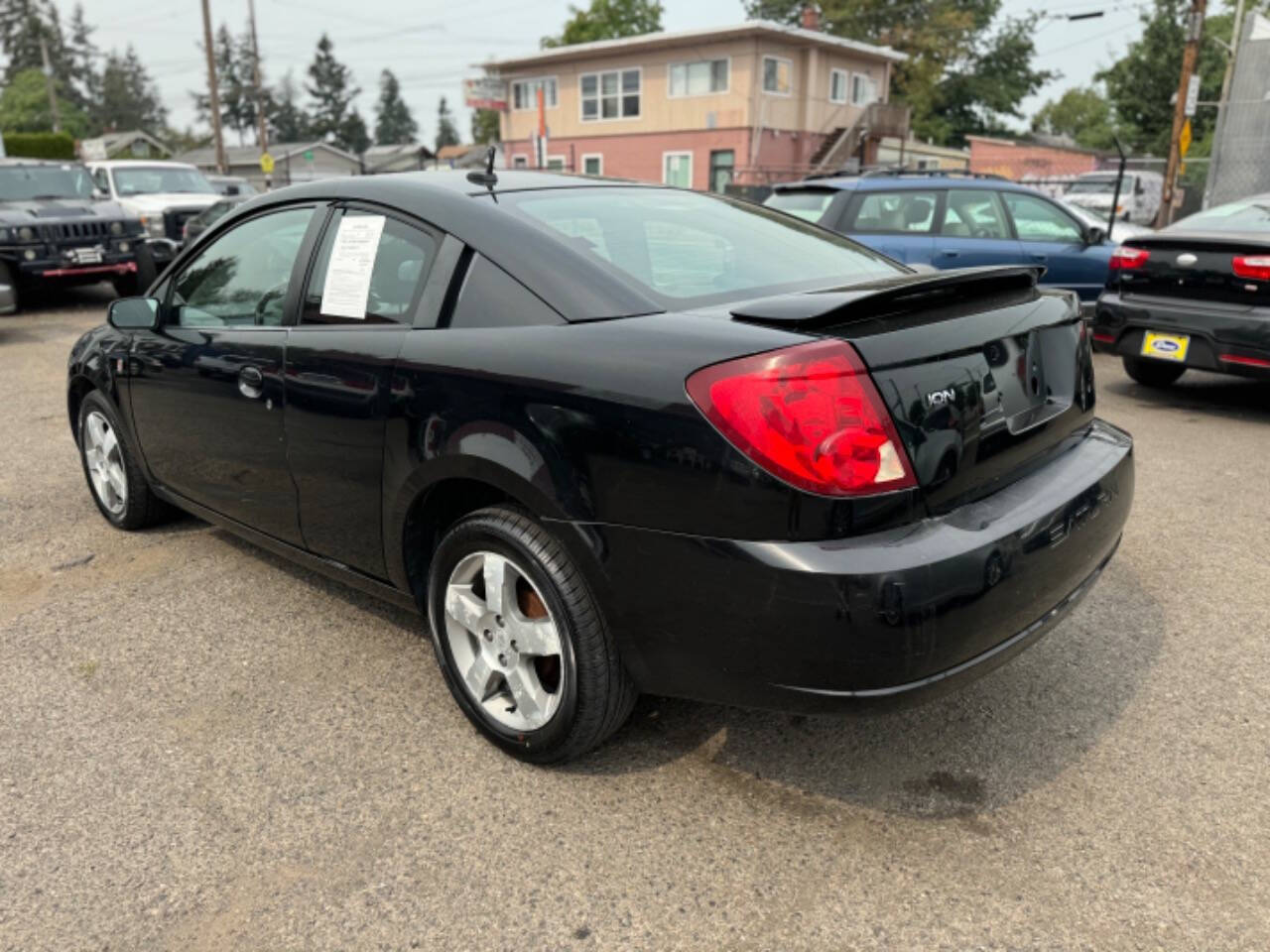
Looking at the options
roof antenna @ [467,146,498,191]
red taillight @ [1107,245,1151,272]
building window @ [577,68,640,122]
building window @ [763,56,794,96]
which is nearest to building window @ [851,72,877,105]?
building window @ [763,56,794,96]

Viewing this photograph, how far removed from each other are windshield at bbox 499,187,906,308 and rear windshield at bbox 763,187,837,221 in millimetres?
5358

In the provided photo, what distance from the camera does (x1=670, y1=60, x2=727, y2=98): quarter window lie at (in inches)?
1287

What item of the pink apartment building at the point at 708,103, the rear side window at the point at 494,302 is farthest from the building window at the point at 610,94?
the rear side window at the point at 494,302

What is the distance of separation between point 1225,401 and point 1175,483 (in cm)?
256

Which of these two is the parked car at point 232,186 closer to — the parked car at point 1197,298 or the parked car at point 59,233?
the parked car at point 59,233

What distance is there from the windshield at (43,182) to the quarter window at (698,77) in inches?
955

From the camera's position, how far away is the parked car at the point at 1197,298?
5930mm

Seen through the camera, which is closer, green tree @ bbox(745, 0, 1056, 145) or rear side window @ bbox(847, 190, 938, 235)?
rear side window @ bbox(847, 190, 938, 235)

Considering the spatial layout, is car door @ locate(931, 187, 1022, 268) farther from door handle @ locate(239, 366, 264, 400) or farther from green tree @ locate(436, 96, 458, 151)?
green tree @ locate(436, 96, 458, 151)

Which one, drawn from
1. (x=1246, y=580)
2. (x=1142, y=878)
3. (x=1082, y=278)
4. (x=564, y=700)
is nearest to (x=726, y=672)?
(x=564, y=700)

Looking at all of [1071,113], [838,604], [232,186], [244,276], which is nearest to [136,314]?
[244,276]

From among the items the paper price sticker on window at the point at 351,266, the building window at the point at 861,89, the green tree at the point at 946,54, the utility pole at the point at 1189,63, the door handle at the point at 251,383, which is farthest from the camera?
the green tree at the point at 946,54

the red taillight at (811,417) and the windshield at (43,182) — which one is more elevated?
the windshield at (43,182)

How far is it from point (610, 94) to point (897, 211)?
97.6 ft
